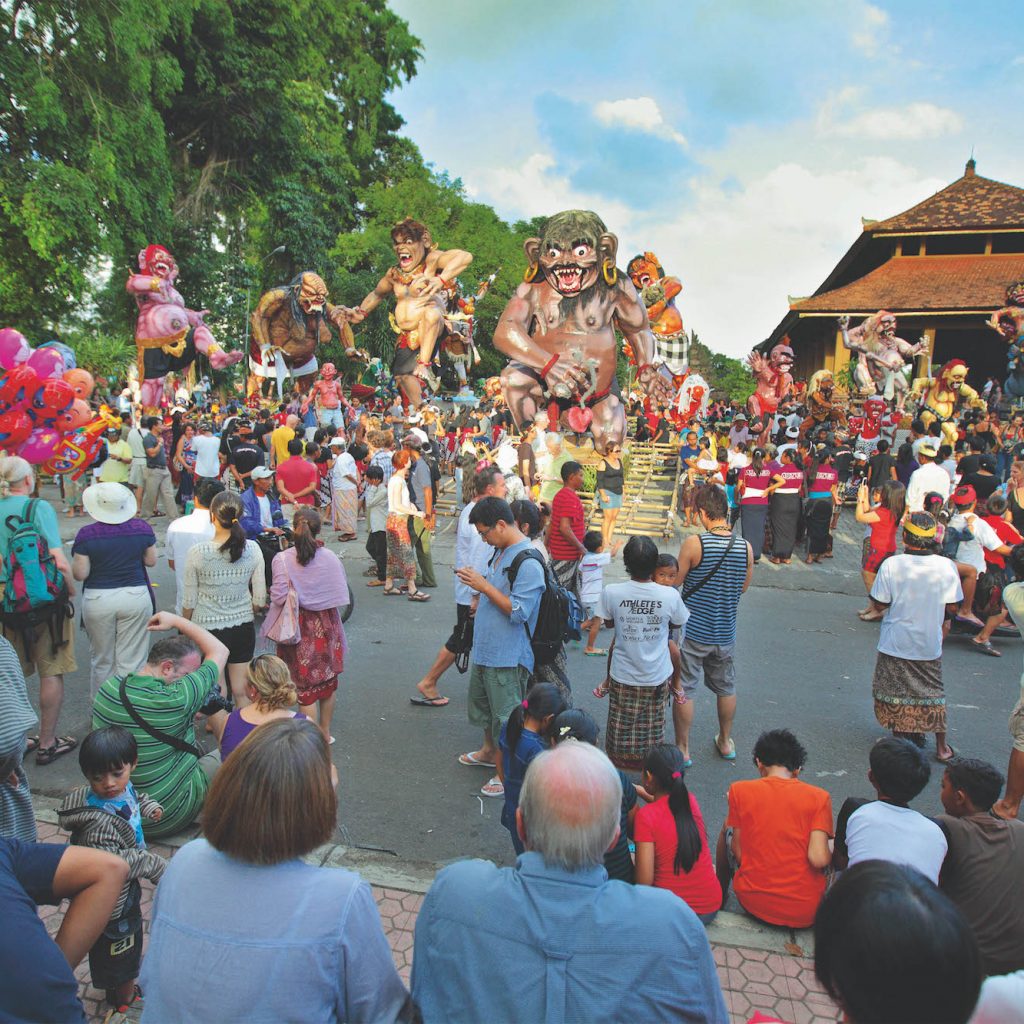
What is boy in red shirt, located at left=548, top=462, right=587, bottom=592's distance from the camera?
6.27m

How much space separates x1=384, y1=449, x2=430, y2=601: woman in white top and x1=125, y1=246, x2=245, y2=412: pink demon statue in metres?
8.31

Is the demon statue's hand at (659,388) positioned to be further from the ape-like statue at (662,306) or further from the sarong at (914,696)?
the sarong at (914,696)

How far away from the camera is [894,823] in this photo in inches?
104

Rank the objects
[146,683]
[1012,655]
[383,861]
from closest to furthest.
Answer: [146,683], [383,861], [1012,655]

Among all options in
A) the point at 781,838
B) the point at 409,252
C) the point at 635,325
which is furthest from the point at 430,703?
the point at 409,252

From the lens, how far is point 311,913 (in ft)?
5.15

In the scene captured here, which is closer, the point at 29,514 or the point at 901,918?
the point at 901,918

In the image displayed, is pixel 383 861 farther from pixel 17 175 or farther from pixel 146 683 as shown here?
pixel 17 175

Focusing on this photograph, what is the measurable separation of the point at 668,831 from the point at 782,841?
0.53m

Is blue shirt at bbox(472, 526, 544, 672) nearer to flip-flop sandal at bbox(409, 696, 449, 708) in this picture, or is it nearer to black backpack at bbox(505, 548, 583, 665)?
black backpack at bbox(505, 548, 583, 665)

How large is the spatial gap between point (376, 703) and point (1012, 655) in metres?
5.70

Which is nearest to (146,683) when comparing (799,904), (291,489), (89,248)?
(799,904)

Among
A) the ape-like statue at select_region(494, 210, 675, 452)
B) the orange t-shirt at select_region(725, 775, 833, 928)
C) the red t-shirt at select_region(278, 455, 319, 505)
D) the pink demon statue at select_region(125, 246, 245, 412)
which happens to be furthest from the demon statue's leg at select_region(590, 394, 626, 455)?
the orange t-shirt at select_region(725, 775, 833, 928)

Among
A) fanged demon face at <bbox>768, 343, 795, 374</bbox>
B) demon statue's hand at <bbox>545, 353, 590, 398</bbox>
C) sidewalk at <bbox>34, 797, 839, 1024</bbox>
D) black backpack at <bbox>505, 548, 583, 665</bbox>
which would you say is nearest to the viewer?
sidewalk at <bbox>34, 797, 839, 1024</bbox>
